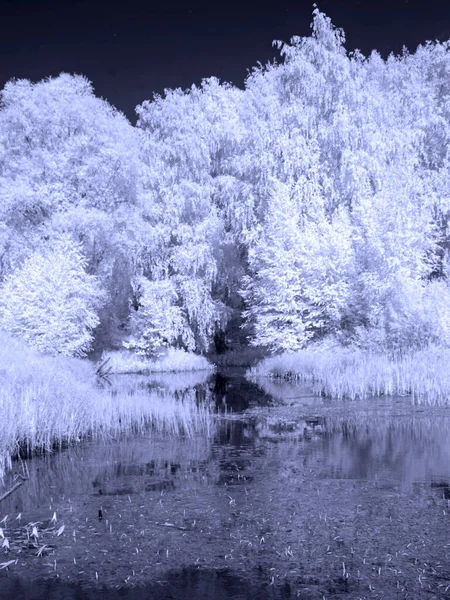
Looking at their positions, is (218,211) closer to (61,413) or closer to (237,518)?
(61,413)

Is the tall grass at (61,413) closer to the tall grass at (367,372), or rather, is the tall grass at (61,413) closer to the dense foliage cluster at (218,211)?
the tall grass at (367,372)

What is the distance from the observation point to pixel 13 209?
26141mm

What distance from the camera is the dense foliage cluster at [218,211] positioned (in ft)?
79.9

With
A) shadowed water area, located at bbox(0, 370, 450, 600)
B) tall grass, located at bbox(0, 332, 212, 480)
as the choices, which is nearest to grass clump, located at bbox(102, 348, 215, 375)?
tall grass, located at bbox(0, 332, 212, 480)

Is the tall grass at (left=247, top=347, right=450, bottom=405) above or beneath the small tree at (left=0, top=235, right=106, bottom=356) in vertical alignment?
beneath

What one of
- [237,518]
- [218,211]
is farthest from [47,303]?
[237,518]

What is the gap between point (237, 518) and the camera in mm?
7531

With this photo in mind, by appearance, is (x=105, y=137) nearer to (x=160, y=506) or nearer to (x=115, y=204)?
(x=115, y=204)

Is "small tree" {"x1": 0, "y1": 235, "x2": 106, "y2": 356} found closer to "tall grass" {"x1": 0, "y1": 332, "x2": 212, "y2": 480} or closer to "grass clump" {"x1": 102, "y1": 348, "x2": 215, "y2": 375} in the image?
"grass clump" {"x1": 102, "y1": 348, "x2": 215, "y2": 375}

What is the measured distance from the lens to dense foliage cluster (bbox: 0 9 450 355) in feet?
79.9

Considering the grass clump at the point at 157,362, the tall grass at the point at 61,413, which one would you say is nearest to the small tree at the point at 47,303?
the grass clump at the point at 157,362

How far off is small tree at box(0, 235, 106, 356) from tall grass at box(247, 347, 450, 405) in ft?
21.0

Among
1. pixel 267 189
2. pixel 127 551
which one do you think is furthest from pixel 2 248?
pixel 127 551

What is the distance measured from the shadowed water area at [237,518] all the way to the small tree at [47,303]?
38.7 feet
